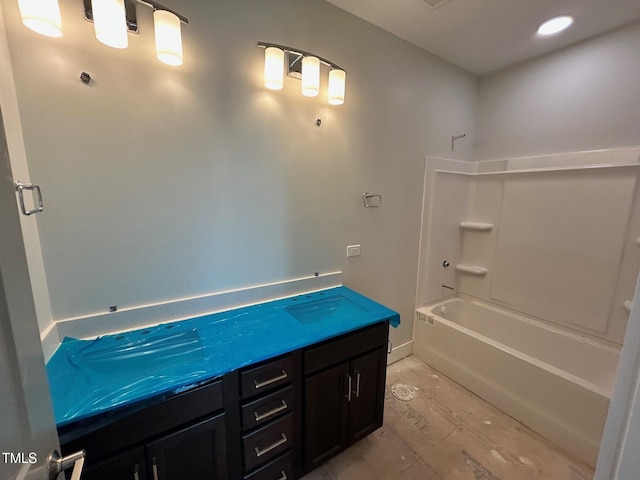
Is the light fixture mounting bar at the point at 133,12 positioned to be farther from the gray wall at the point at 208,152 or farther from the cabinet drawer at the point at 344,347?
the cabinet drawer at the point at 344,347

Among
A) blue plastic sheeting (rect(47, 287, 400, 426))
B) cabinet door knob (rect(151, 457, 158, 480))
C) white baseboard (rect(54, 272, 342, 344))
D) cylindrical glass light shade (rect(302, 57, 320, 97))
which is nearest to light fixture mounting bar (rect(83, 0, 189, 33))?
cylindrical glass light shade (rect(302, 57, 320, 97))

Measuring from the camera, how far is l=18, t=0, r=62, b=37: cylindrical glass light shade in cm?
91

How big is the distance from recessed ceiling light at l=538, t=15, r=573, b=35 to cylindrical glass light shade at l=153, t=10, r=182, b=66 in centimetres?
239

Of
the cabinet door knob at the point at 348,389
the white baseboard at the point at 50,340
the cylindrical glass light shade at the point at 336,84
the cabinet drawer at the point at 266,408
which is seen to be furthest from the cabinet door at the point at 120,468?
the cylindrical glass light shade at the point at 336,84

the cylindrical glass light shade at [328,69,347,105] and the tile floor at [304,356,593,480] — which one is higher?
the cylindrical glass light shade at [328,69,347,105]

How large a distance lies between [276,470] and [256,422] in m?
0.33

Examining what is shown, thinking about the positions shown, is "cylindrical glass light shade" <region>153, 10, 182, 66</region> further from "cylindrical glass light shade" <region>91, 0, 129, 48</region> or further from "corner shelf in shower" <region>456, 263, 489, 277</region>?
"corner shelf in shower" <region>456, 263, 489, 277</region>

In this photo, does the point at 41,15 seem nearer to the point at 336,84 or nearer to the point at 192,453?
the point at 336,84

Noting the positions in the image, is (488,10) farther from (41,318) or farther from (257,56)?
(41,318)

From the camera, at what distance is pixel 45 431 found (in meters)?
0.53

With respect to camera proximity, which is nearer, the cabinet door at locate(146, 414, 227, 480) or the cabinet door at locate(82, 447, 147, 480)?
the cabinet door at locate(82, 447, 147, 480)

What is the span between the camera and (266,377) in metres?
1.18

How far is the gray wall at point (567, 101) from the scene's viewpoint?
1863mm

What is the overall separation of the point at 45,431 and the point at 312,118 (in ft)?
5.82
